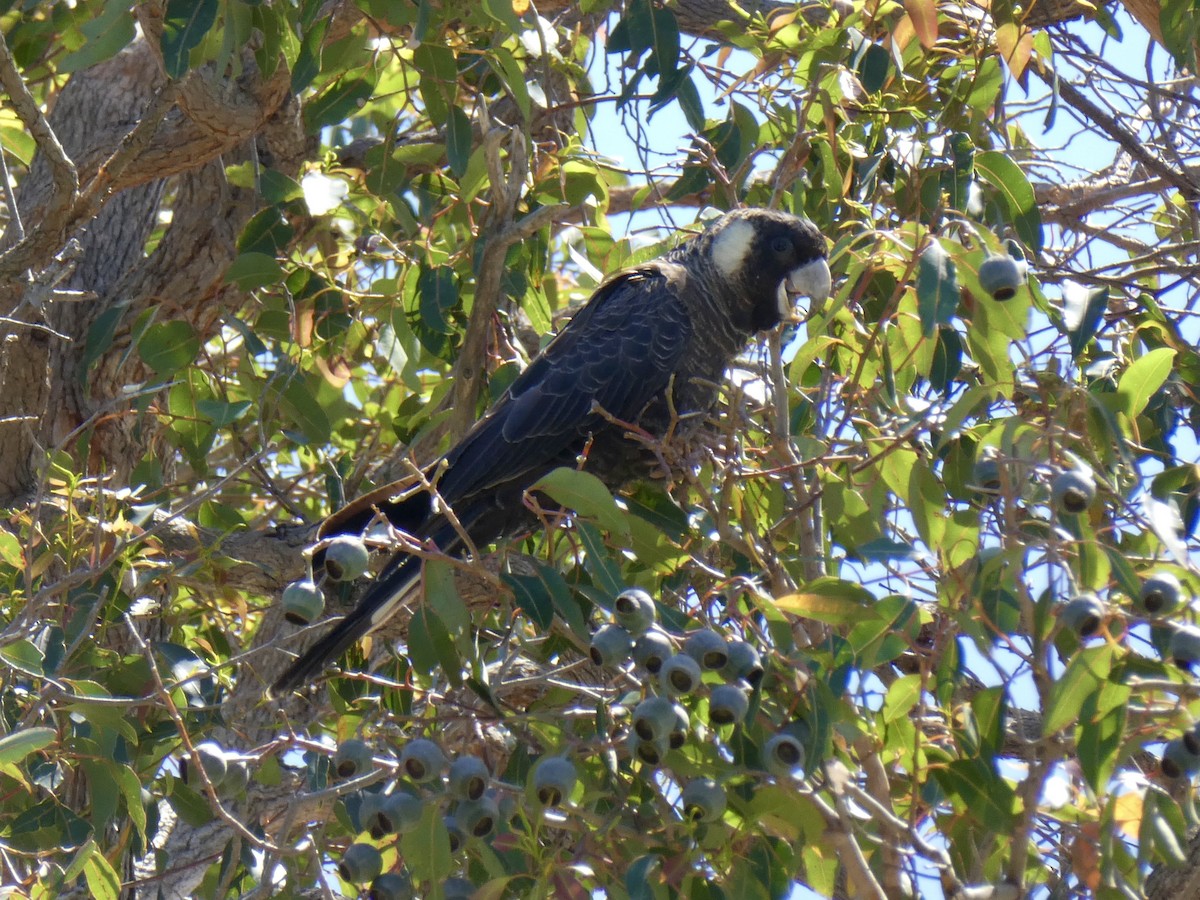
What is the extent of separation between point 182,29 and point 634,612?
1.19 meters

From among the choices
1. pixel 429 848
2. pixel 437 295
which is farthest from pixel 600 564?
pixel 437 295

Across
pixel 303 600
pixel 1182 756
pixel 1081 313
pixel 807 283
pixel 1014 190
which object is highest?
Result: pixel 1014 190

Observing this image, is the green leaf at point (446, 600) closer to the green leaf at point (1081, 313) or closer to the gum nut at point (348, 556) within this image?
the gum nut at point (348, 556)

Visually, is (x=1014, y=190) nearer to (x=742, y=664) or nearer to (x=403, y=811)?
(x=742, y=664)

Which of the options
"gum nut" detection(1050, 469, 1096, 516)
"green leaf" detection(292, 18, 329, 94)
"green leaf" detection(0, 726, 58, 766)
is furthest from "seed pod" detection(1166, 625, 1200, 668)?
"green leaf" detection(292, 18, 329, 94)

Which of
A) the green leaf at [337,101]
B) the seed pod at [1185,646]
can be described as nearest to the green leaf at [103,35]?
the green leaf at [337,101]

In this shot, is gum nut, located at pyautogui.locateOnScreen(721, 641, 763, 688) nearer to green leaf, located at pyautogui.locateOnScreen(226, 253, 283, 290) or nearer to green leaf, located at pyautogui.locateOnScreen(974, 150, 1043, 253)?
green leaf, located at pyautogui.locateOnScreen(974, 150, 1043, 253)

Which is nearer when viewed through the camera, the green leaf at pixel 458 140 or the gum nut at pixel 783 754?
the gum nut at pixel 783 754

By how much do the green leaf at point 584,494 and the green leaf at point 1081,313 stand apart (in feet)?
2.38

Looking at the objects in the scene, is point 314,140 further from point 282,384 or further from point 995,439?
point 995,439

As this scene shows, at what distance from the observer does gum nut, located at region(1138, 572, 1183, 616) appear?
4.53 ft

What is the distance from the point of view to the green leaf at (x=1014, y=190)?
2.19m

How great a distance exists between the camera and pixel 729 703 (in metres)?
1.53

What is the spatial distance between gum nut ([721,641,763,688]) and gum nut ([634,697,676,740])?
0.12m
